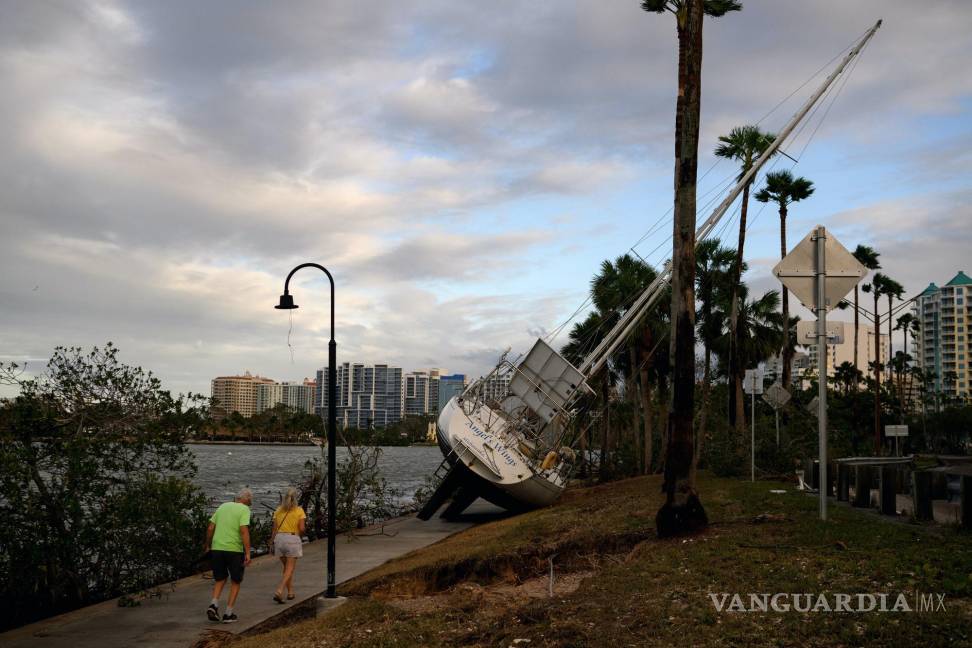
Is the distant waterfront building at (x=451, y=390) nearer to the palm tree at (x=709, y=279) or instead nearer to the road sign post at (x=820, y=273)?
the palm tree at (x=709, y=279)

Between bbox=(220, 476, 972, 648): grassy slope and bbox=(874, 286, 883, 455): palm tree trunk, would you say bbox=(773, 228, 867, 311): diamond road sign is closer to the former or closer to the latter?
bbox=(220, 476, 972, 648): grassy slope

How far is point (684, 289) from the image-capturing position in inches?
521

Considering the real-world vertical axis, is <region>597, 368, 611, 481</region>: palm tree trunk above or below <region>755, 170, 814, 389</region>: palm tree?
below

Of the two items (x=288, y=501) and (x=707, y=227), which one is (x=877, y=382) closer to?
(x=707, y=227)

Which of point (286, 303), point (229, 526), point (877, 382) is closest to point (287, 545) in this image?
point (229, 526)

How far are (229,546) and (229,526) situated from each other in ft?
0.90

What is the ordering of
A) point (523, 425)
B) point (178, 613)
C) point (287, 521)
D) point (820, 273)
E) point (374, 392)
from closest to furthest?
point (820, 273), point (178, 613), point (287, 521), point (523, 425), point (374, 392)

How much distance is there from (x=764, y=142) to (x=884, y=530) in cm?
2387

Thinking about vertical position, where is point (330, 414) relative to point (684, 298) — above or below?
below

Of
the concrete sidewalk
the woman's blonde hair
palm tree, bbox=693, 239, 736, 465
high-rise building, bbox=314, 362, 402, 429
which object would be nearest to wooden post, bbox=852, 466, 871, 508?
the concrete sidewalk

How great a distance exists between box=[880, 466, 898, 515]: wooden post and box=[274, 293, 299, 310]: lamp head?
9571 millimetres

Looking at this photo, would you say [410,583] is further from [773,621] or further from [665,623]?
[773,621]

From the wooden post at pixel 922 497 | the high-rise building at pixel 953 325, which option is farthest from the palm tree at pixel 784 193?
the high-rise building at pixel 953 325

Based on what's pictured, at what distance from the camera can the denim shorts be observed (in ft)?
43.1
